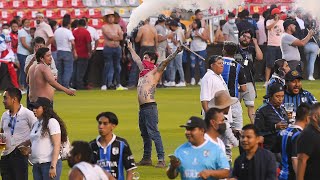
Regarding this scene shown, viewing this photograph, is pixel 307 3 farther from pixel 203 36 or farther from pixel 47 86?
pixel 203 36

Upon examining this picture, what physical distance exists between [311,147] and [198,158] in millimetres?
1406

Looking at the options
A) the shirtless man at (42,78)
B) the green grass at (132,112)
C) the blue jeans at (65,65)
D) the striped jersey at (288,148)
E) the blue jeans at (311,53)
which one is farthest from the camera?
the blue jeans at (311,53)

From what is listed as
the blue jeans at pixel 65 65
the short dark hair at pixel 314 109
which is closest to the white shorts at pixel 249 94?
the short dark hair at pixel 314 109

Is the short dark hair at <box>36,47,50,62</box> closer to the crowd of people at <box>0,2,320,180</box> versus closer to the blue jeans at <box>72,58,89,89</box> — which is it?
the crowd of people at <box>0,2,320,180</box>

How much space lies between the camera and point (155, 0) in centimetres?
2469

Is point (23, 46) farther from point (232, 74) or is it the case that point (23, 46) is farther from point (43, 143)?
point (43, 143)

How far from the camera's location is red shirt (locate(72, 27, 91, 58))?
33.1m

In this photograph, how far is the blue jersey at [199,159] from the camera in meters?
11.5

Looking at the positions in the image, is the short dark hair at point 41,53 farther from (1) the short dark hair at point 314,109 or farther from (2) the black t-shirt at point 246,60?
(1) the short dark hair at point 314,109

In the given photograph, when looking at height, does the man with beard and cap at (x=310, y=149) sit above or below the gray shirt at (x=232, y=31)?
below

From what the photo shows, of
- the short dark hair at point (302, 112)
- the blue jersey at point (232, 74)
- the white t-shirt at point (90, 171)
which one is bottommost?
the white t-shirt at point (90, 171)

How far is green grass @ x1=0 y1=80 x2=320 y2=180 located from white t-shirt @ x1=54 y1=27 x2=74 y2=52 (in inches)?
52.1

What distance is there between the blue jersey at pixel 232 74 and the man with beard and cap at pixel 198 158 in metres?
6.27

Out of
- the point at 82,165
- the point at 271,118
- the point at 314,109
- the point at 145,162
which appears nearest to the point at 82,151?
the point at 82,165
